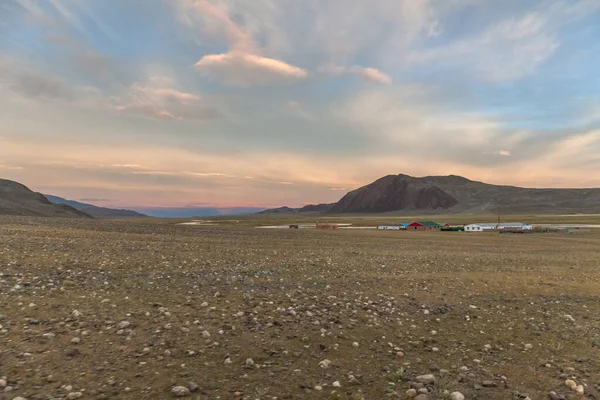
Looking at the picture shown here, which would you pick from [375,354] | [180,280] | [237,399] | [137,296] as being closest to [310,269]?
[180,280]

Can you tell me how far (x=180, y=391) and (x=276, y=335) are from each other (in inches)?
129

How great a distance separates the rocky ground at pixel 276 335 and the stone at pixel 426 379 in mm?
26

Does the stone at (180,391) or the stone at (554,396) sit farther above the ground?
the stone at (180,391)

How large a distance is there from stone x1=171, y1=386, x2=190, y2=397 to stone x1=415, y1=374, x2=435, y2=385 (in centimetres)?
430

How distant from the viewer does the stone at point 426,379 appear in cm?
705

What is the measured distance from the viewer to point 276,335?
9.05m

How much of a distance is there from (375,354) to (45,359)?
6666mm

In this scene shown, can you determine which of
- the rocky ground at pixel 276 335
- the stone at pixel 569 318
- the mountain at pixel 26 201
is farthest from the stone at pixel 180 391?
the mountain at pixel 26 201

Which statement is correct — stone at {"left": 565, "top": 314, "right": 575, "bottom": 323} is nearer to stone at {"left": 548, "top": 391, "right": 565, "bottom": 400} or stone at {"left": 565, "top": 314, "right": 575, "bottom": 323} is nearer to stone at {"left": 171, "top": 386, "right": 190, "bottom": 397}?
stone at {"left": 548, "top": 391, "right": 565, "bottom": 400}

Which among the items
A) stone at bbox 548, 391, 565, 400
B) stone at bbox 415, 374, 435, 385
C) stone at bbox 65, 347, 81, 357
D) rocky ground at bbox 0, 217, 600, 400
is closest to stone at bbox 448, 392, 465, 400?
rocky ground at bbox 0, 217, 600, 400

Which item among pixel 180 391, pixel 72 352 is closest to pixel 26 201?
pixel 72 352

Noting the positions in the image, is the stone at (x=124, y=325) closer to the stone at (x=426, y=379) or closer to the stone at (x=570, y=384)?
the stone at (x=426, y=379)

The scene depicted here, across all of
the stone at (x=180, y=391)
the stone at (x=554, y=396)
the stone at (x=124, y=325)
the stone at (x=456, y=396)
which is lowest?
the stone at (x=554, y=396)

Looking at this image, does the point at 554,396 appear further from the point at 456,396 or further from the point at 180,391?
the point at 180,391
